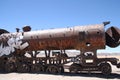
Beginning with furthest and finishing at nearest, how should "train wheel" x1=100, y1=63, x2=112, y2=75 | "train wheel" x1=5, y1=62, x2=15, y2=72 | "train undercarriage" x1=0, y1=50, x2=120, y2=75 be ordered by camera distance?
"train wheel" x1=5, y1=62, x2=15, y2=72 < "train undercarriage" x1=0, y1=50, x2=120, y2=75 < "train wheel" x1=100, y1=63, x2=112, y2=75

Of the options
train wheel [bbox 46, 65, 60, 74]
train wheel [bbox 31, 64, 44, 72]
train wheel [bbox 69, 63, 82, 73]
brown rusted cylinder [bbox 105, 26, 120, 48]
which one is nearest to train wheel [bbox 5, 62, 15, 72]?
train wheel [bbox 31, 64, 44, 72]

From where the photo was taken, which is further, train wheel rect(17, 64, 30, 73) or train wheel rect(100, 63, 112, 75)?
train wheel rect(17, 64, 30, 73)

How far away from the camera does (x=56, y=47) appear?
61.5ft

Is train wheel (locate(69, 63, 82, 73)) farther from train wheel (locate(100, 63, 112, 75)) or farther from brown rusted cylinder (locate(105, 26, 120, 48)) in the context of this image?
brown rusted cylinder (locate(105, 26, 120, 48))

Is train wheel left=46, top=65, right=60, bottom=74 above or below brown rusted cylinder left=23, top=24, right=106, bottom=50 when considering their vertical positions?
below

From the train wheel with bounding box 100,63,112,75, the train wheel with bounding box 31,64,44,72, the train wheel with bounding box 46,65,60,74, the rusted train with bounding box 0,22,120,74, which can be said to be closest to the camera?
the train wheel with bounding box 100,63,112,75

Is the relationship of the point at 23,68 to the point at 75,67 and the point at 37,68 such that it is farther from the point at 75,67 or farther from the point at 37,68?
the point at 75,67

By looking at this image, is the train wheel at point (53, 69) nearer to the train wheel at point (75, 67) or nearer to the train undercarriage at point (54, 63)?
the train undercarriage at point (54, 63)

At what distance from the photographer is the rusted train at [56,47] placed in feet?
54.4

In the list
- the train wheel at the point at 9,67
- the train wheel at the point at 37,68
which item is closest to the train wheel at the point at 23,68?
the train wheel at the point at 37,68

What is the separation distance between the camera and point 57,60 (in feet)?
60.7

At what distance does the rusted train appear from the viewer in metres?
16.6

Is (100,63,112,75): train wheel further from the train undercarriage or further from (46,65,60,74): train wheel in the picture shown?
(46,65,60,74): train wheel

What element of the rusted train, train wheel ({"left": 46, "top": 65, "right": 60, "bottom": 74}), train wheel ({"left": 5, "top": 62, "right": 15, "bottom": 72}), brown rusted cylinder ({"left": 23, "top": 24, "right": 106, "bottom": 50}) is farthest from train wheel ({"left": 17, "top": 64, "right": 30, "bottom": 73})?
train wheel ({"left": 46, "top": 65, "right": 60, "bottom": 74})
